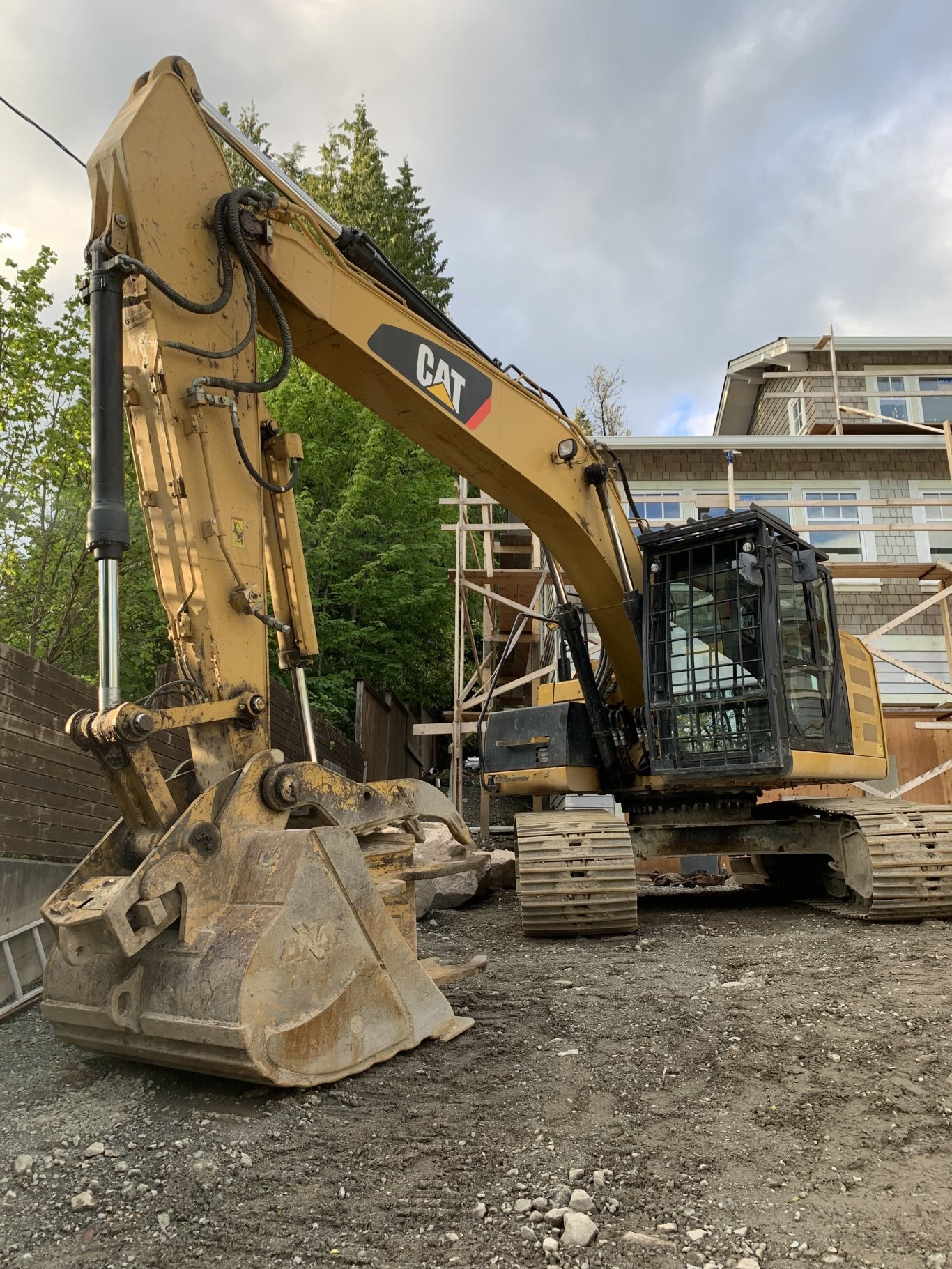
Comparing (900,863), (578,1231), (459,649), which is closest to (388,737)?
(459,649)

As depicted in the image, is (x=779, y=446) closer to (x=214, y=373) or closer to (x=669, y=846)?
(x=669, y=846)

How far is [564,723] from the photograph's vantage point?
809 cm

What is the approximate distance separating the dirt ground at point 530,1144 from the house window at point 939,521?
14036 millimetres

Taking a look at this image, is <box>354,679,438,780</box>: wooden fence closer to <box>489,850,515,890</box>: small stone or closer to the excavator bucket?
<box>489,850,515,890</box>: small stone

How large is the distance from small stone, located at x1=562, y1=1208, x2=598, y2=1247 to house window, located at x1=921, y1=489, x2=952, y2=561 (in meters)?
16.8

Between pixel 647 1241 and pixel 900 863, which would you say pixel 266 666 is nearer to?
pixel 647 1241

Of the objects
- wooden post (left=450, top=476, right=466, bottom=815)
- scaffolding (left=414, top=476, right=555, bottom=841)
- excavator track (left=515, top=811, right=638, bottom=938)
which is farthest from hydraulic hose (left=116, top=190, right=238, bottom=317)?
wooden post (left=450, top=476, right=466, bottom=815)

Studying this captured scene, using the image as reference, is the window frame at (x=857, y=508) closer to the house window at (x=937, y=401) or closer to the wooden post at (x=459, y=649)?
the house window at (x=937, y=401)

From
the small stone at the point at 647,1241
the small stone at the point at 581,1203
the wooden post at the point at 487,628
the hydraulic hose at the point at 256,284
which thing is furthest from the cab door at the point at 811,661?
the small stone at the point at 647,1241

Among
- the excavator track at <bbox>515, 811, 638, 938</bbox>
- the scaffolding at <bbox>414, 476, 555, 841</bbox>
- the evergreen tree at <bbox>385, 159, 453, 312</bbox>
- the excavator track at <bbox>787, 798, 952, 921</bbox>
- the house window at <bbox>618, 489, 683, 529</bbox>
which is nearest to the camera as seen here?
the excavator track at <bbox>515, 811, 638, 938</bbox>

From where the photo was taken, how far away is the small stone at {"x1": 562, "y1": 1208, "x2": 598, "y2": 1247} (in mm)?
2529

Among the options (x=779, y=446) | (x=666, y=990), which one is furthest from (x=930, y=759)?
(x=666, y=990)

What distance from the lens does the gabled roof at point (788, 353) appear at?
1908 centimetres

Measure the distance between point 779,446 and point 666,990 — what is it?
13981 millimetres
